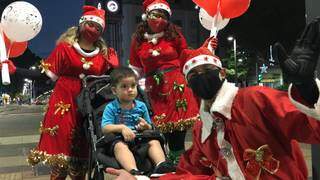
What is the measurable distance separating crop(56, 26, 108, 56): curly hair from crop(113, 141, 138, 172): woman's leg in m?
1.48

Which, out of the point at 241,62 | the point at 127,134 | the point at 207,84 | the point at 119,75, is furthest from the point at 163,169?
the point at 241,62

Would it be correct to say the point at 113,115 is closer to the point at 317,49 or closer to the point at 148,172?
the point at 148,172

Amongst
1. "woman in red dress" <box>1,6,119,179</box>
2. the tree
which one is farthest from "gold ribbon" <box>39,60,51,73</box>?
the tree

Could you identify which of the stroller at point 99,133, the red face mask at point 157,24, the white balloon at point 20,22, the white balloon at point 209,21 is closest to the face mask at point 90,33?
the stroller at point 99,133

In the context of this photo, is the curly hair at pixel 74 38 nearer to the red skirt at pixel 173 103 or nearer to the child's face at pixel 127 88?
the red skirt at pixel 173 103

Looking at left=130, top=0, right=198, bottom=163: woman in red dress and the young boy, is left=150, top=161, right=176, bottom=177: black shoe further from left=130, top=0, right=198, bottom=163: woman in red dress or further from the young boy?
left=130, top=0, right=198, bottom=163: woman in red dress

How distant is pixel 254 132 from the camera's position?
8.32 ft

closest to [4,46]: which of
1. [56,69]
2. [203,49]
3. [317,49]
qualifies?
[56,69]

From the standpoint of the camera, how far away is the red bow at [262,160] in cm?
254

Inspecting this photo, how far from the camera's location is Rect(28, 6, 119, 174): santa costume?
16.3 ft

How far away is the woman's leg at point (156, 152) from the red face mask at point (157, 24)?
1810 millimetres

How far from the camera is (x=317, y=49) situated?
2.10 metres

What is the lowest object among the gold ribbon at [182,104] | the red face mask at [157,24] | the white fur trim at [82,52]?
the gold ribbon at [182,104]

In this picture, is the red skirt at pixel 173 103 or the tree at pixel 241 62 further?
the tree at pixel 241 62
